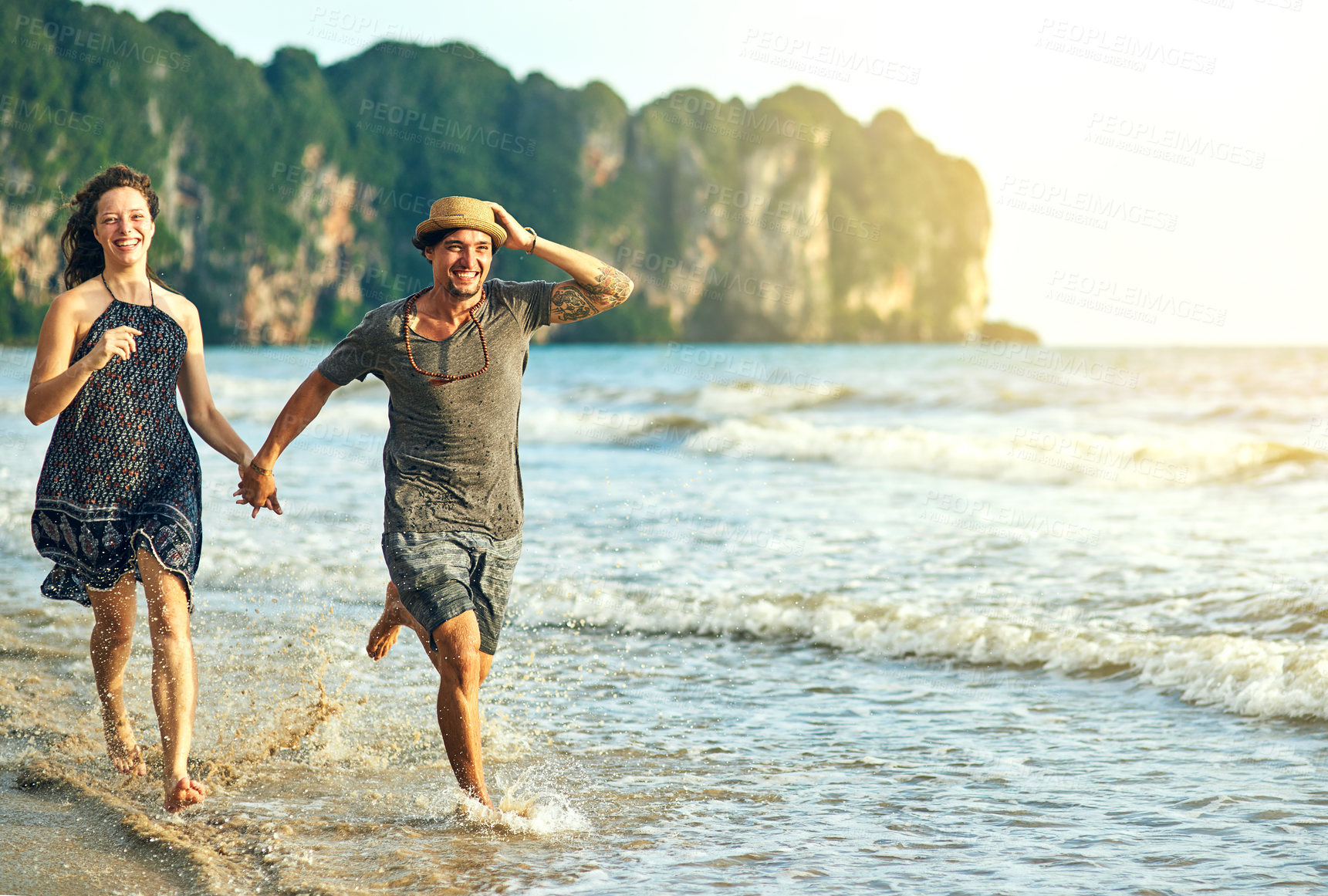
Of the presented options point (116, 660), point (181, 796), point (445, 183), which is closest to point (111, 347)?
point (116, 660)

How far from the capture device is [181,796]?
143 inches

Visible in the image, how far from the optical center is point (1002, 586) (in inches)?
309

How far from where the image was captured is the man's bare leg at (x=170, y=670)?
3.68 meters

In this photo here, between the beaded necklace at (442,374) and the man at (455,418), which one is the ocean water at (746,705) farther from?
the beaded necklace at (442,374)

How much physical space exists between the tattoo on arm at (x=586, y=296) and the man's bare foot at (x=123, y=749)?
220cm

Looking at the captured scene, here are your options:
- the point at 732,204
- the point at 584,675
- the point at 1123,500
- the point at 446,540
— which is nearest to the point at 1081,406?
the point at 1123,500

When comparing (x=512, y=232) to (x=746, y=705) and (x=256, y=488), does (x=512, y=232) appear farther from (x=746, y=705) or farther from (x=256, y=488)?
(x=746, y=705)

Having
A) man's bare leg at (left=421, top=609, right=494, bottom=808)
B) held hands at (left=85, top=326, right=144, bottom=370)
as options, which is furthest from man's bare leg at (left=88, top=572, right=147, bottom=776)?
man's bare leg at (left=421, top=609, right=494, bottom=808)

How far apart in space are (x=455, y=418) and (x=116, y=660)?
160 centimetres

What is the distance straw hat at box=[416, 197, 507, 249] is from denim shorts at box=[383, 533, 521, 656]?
99cm

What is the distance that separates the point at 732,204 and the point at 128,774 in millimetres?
127005

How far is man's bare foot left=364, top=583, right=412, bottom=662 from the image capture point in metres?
3.97

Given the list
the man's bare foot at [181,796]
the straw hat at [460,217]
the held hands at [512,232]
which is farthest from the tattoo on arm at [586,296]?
the man's bare foot at [181,796]

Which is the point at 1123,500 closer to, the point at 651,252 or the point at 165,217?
the point at 165,217
